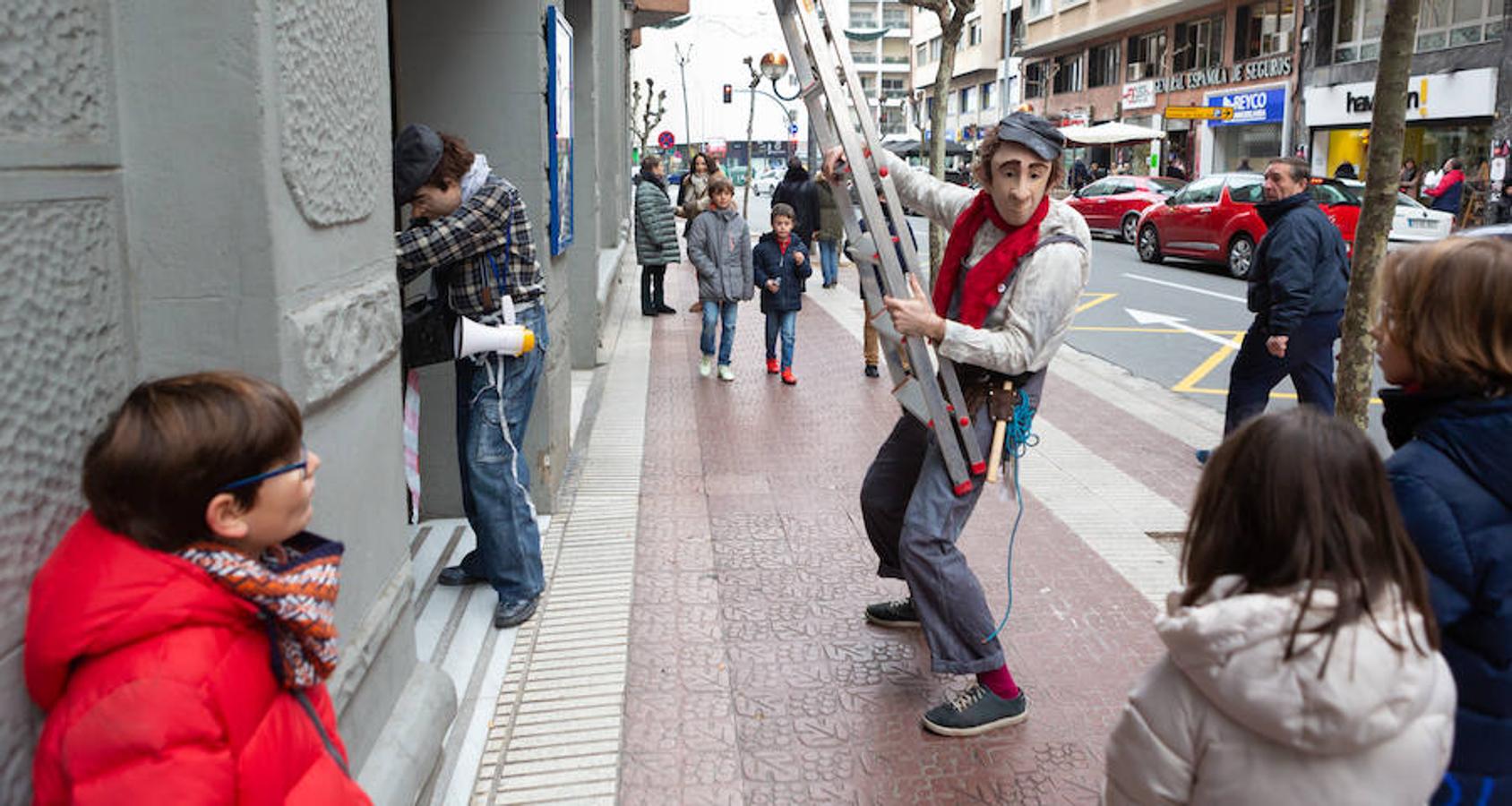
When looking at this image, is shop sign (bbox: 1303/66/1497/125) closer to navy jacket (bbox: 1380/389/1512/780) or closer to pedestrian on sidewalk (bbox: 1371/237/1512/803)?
pedestrian on sidewalk (bbox: 1371/237/1512/803)

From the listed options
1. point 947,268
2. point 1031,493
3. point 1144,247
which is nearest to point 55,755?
point 947,268

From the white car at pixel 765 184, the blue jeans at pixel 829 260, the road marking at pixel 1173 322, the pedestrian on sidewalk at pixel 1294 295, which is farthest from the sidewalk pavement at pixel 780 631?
the white car at pixel 765 184

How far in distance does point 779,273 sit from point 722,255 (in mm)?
487

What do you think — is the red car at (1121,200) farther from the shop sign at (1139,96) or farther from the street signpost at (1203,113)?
the shop sign at (1139,96)

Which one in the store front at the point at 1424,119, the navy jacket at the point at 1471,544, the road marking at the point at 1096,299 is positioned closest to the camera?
the navy jacket at the point at 1471,544

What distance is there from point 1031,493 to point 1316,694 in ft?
15.6

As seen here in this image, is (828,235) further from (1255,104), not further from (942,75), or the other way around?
(1255,104)

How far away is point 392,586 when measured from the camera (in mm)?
2938

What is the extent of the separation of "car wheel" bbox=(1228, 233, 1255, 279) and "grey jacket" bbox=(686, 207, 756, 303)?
10581 millimetres

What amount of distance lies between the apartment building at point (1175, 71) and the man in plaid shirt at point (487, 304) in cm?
3172

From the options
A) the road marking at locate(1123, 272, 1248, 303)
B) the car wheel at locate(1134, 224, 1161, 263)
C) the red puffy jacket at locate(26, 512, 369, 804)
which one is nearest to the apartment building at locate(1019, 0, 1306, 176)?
the car wheel at locate(1134, 224, 1161, 263)

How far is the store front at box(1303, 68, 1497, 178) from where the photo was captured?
24.7 metres

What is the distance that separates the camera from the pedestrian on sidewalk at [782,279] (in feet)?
31.6

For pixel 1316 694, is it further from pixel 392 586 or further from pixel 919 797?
pixel 392 586
